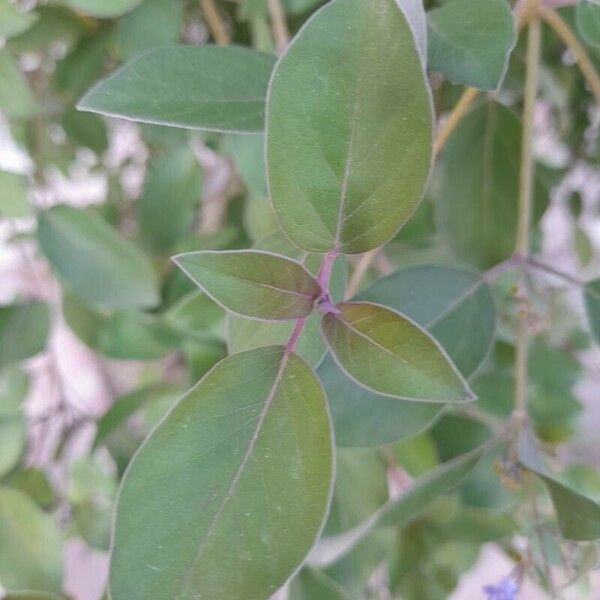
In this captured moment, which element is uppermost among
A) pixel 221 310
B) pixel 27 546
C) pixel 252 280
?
pixel 252 280

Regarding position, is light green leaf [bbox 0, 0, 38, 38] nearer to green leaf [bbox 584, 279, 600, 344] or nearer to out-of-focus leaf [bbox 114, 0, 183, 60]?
out-of-focus leaf [bbox 114, 0, 183, 60]

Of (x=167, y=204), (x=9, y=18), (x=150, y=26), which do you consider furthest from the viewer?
(x=167, y=204)

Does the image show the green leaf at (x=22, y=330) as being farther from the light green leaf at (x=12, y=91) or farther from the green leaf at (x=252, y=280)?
the green leaf at (x=252, y=280)

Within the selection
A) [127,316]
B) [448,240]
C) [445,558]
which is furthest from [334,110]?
[445,558]

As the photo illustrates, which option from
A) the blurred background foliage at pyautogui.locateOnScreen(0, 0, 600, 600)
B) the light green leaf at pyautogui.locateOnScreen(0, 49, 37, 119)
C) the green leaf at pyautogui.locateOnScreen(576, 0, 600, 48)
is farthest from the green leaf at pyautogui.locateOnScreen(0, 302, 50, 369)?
the green leaf at pyautogui.locateOnScreen(576, 0, 600, 48)

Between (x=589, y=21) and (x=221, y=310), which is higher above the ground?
(x=589, y=21)

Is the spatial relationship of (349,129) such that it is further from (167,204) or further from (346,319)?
(167,204)

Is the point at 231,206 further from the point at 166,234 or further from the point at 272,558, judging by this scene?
the point at 272,558

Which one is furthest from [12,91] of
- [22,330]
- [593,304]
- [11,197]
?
[593,304]
